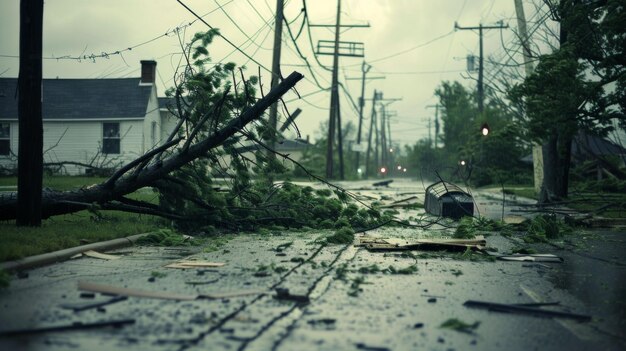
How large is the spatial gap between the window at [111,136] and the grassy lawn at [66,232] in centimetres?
2761

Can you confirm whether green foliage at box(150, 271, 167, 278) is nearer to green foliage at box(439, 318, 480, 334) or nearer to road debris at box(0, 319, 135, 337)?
road debris at box(0, 319, 135, 337)

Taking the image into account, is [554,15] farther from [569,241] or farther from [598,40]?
[569,241]

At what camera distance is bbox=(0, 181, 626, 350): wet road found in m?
4.66

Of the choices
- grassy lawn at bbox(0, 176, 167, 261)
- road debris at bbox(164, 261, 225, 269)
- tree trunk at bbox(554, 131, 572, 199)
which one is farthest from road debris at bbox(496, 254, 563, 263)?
tree trunk at bbox(554, 131, 572, 199)

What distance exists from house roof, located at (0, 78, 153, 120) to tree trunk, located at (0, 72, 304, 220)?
95.6ft

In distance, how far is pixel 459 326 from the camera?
517 cm

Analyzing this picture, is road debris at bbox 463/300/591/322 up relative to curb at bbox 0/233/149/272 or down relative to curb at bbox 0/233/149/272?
down

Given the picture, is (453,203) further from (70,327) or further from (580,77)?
(70,327)

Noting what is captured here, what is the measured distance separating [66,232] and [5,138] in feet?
102

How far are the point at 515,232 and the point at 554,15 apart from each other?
400 inches

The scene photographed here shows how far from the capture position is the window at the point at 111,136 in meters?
40.0

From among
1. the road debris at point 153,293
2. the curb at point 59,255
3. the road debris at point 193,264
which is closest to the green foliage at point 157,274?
the road debris at point 193,264

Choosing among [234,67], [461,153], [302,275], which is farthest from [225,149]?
[461,153]

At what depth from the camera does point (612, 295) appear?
22.3 feet
